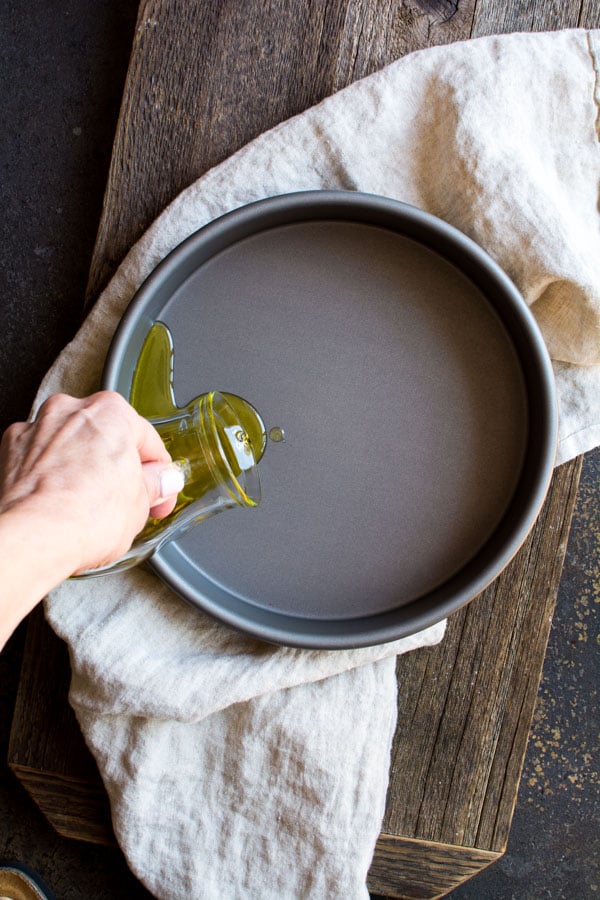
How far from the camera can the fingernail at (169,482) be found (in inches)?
19.1

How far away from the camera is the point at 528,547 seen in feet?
2.40

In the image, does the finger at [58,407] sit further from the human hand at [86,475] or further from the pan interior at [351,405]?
the pan interior at [351,405]

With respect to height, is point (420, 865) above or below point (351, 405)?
below

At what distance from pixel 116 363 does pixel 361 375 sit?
21 cm

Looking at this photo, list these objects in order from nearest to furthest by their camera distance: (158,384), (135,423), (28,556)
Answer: (28,556), (135,423), (158,384)

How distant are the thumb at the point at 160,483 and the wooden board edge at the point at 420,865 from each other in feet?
1.44

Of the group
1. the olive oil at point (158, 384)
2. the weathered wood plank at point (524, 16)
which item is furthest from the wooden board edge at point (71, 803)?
the weathered wood plank at point (524, 16)

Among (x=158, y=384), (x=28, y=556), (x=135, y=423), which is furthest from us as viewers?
(x=158, y=384)

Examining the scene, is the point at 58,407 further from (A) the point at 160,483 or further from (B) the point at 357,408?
(B) the point at 357,408

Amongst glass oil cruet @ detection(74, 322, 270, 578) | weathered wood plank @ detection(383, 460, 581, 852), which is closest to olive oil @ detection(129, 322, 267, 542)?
glass oil cruet @ detection(74, 322, 270, 578)

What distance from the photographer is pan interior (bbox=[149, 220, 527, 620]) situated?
0.67m

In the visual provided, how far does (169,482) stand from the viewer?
1.61 ft

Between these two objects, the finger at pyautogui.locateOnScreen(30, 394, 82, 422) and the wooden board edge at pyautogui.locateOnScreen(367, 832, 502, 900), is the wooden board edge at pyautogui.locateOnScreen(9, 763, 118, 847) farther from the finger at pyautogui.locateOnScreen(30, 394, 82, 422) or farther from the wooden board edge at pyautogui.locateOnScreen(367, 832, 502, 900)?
the finger at pyautogui.locateOnScreen(30, 394, 82, 422)

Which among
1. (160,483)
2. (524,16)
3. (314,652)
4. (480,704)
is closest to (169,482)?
(160,483)
